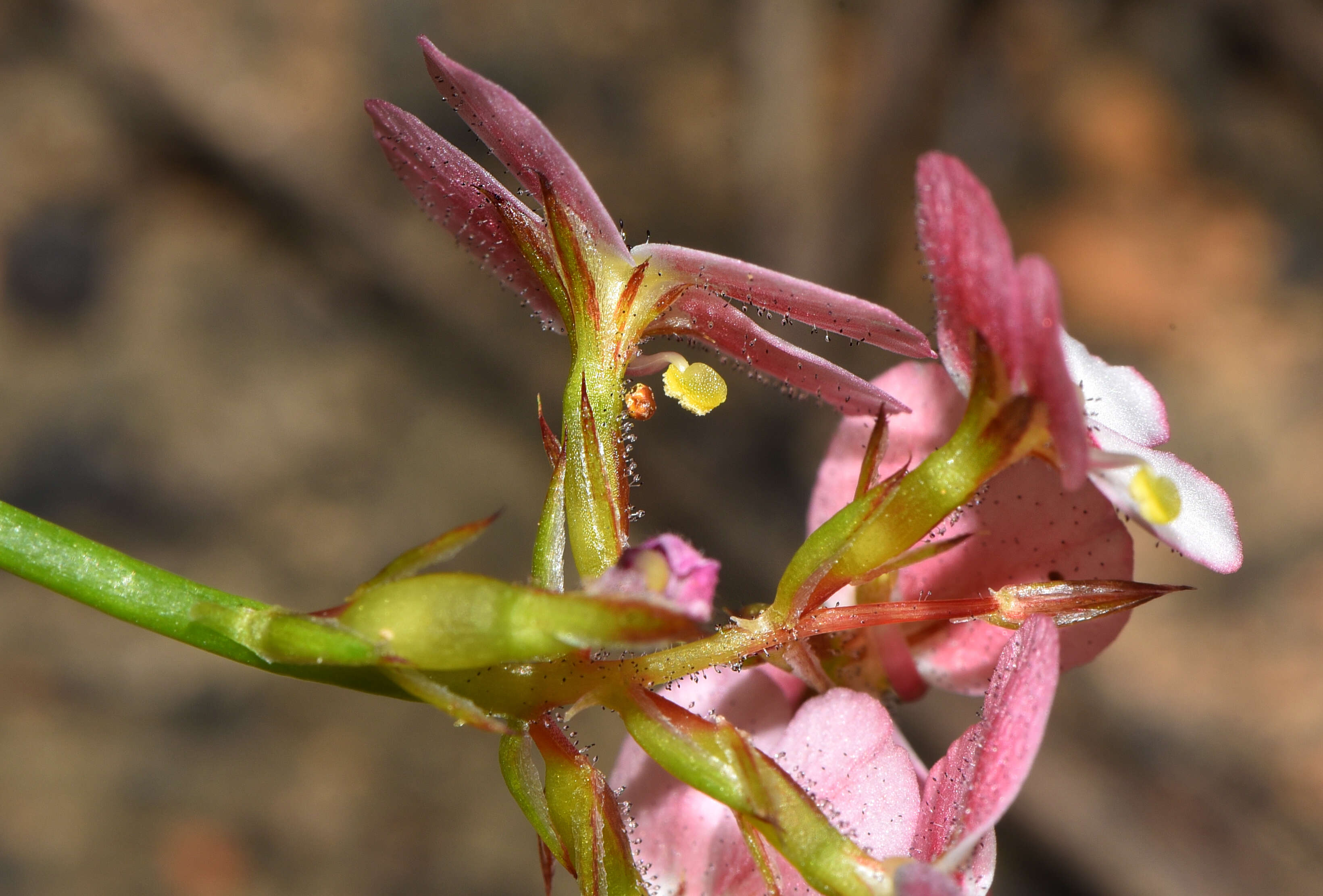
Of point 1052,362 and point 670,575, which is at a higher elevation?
point 1052,362

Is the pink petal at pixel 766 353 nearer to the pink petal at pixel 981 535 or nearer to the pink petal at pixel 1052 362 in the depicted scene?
the pink petal at pixel 981 535

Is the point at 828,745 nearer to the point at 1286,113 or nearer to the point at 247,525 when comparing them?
the point at 247,525

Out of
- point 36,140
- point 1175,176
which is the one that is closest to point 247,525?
point 36,140

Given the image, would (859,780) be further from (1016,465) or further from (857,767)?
(1016,465)

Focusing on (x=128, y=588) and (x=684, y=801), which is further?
(x=684, y=801)

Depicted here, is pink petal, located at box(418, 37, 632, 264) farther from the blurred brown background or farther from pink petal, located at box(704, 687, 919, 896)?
the blurred brown background

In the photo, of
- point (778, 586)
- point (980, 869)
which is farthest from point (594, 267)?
point (980, 869)
